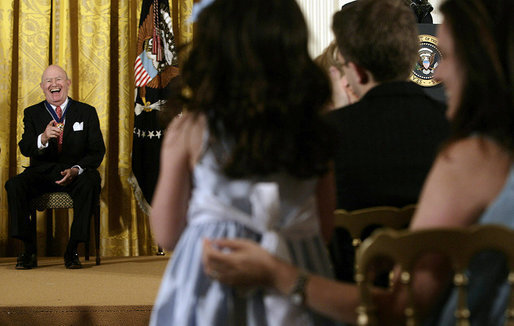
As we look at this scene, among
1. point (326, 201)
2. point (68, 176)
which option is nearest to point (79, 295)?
point (68, 176)

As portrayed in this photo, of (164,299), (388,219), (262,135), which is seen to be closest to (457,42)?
(262,135)

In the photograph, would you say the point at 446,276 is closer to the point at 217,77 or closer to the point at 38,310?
the point at 217,77

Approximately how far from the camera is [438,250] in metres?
0.88

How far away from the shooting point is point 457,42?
971 millimetres

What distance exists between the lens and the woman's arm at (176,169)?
1120 mm

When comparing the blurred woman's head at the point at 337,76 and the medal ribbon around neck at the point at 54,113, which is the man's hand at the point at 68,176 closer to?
the medal ribbon around neck at the point at 54,113

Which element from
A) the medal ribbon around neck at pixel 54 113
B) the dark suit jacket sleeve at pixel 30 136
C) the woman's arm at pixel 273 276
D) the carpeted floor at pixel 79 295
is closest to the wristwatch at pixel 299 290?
the woman's arm at pixel 273 276

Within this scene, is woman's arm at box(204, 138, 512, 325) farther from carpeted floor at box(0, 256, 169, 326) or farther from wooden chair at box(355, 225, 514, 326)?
carpeted floor at box(0, 256, 169, 326)

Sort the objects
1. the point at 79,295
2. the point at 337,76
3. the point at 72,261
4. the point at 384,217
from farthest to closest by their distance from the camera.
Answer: the point at 72,261 → the point at 79,295 → the point at 337,76 → the point at 384,217

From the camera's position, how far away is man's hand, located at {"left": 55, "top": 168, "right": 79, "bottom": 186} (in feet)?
16.8

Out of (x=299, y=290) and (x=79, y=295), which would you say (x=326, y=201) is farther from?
(x=79, y=295)

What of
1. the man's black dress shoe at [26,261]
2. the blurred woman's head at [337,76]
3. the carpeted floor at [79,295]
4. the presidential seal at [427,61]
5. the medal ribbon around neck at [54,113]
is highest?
the presidential seal at [427,61]

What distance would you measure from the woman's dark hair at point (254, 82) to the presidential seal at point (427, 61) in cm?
437

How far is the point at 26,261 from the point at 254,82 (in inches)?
172
